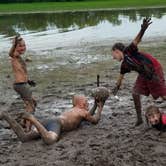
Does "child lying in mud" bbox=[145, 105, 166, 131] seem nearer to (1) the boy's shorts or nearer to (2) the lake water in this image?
(1) the boy's shorts

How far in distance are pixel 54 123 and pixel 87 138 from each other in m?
0.54

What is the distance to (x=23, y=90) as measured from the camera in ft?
31.1

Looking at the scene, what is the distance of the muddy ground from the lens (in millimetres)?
7098

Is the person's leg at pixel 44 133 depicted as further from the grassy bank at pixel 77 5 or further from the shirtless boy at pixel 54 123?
the grassy bank at pixel 77 5

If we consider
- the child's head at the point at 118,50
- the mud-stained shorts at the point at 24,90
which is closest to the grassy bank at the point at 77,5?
the mud-stained shorts at the point at 24,90

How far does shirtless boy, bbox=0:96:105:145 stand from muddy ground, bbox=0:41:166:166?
0.10 meters

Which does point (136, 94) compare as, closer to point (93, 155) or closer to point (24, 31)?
point (93, 155)

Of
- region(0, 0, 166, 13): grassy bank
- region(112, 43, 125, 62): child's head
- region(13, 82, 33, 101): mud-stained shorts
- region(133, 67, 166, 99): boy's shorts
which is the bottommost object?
region(0, 0, 166, 13): grassy bank

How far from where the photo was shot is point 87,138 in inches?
315

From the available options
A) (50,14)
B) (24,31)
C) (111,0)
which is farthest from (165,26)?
(111,0)

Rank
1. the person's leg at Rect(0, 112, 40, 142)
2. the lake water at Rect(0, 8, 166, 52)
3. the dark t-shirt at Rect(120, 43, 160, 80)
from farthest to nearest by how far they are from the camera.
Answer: the lake water at Rect(0, 8, 166, 52)
the dark t-shirt at Rect(120, 43, 160, 80)
the person's leg at Rect(0, 112, 40, 142)

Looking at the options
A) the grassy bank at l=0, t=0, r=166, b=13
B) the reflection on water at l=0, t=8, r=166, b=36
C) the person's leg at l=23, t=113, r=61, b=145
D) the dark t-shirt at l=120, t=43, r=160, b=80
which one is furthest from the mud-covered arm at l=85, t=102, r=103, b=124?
the grassy bank at l=0, t=0, r=166, b=13

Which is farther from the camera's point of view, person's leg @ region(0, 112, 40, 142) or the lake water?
the lake water

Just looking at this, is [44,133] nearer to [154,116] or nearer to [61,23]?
[154,116]
